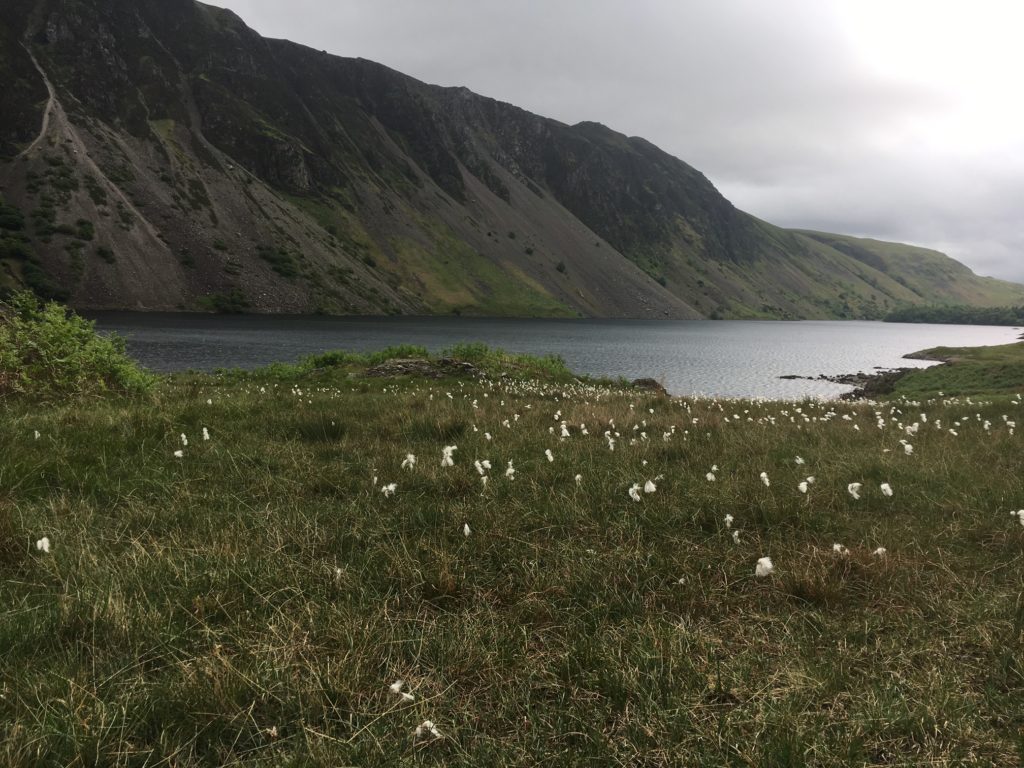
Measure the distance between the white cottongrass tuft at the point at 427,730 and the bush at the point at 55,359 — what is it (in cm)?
1244

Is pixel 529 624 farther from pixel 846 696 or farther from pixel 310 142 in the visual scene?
pixel 310 142

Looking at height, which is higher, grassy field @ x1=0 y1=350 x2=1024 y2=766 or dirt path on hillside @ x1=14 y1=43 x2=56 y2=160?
dirt path on hillside @ x1=14 y1=43 x2=56 y2=160

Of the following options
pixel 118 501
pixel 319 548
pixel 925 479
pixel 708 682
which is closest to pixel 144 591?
pixel 319 548

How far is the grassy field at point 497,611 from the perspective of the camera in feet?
8.19

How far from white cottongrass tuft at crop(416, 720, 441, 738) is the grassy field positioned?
0.02 m

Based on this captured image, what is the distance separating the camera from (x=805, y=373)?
74.8 meters

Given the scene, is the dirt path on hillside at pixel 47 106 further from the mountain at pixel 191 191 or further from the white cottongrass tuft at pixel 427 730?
the white cottongrass tuft at pixel 427 730

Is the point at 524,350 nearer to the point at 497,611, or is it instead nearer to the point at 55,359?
the point at 55,359

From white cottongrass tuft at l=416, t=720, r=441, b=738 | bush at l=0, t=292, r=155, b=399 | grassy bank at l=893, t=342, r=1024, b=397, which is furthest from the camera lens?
grassy bank at l=893, t=342, r=1024, b=397

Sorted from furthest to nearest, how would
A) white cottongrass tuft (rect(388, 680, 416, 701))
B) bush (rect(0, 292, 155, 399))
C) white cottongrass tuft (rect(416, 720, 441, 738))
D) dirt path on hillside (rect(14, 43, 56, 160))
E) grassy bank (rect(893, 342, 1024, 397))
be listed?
1. dirt path on hillside (rect(14, 43, 56, 160))
2. grassy bank (rect(893, 342, 1024, 397))
3. bush (rect(0, 292, 155, 399))
4. white cottongrass tuft (rect(388, 680, 416, 701))
5. white cottongrass tuft (rect(416, 720, 441, 738))

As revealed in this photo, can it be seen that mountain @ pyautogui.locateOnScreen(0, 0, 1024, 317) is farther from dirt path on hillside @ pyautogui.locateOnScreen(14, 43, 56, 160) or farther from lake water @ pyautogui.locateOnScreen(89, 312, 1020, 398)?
lake water @ pyautogui.locateOnScreen(89, 312, 1020, 398)

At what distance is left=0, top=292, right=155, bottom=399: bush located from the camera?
1129 centimetres

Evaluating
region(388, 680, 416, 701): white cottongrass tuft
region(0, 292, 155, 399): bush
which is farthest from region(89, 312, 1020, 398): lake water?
region(388, 680, 416, 701): white cottongrass tuft

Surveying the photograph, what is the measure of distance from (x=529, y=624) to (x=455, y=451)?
423 centimetres
